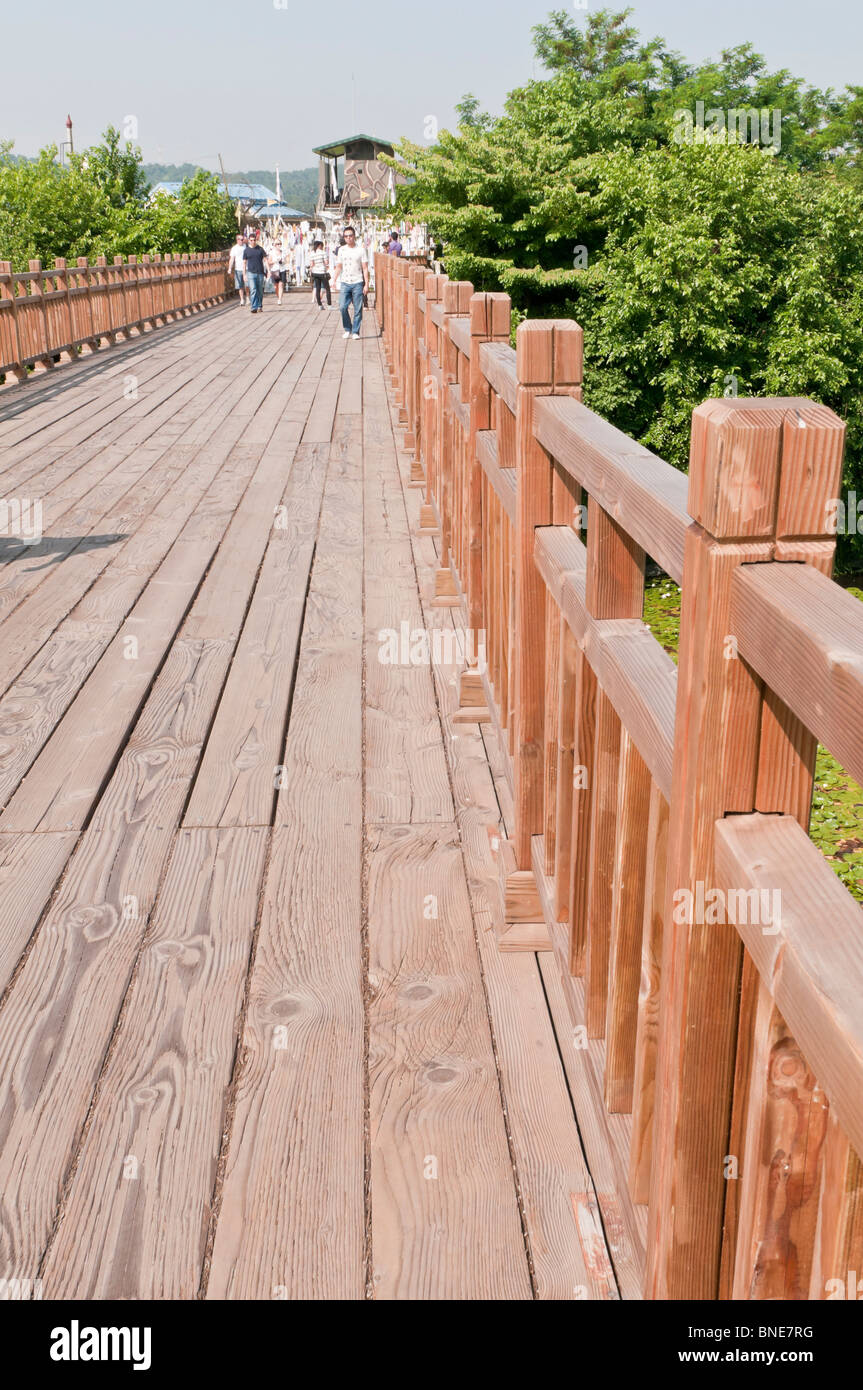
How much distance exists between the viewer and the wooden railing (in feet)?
50.9

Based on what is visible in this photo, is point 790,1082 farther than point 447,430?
No

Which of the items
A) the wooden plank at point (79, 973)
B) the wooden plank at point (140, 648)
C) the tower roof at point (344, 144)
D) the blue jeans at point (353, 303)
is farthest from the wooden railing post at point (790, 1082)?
the tower roof at point (344, 144)

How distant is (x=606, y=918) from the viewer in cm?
241

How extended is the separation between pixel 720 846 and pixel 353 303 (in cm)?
2159

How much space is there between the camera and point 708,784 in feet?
4.74

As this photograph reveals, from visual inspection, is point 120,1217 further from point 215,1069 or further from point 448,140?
point 448,140

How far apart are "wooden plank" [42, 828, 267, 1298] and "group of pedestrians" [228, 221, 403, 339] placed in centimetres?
1762

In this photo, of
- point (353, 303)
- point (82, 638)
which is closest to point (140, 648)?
point (82, 638)

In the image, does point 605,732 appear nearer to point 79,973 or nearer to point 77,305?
point 79,973

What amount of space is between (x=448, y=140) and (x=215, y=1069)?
37565 mm

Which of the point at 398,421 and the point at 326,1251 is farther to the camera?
the point at 398,421

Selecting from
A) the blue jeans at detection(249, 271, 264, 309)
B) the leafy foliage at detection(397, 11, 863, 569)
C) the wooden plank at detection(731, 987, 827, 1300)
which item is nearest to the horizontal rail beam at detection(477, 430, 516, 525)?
the wooden plank at detection(731, 987, 827, 1300)
